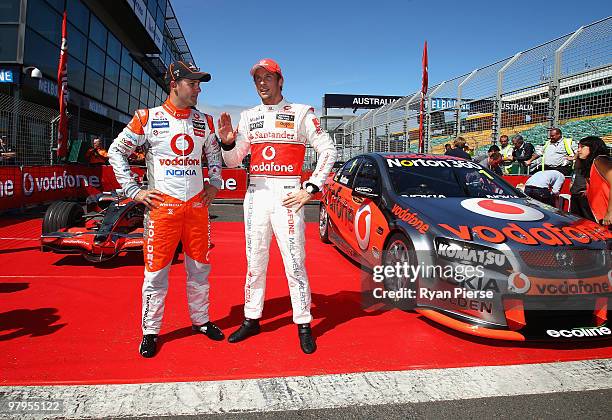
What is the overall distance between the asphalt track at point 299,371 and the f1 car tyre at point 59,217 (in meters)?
1.79

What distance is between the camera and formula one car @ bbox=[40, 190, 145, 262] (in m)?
4.64

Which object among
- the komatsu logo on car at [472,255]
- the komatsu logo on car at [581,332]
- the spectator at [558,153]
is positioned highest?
the spectator at [558,153]

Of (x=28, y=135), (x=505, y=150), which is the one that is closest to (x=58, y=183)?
(x=28, y=135)

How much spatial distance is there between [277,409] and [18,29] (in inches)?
588

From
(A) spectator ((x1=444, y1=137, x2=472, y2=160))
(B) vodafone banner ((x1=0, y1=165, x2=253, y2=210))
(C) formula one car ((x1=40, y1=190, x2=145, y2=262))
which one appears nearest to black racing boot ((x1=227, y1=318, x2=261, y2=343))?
(C) formula one car ((x1=40, y1=190, x2=145, y2=262))

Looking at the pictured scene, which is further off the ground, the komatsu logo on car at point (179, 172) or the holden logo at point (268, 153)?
the holden logo at point (268, 153)

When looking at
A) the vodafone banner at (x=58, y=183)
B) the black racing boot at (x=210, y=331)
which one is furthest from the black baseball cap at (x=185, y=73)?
the vodafone banner at (x=58, y=183)

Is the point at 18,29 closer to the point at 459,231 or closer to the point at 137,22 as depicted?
the point at 137,22

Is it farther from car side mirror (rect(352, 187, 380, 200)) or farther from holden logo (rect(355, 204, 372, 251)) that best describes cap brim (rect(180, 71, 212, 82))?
holden logo (rect(355, 204, 372, 251))

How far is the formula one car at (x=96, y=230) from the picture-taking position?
15.2 feet

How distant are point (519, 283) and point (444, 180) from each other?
66.1 inches

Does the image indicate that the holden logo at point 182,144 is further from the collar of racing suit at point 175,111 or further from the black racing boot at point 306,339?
the black racing boot at point 306,339

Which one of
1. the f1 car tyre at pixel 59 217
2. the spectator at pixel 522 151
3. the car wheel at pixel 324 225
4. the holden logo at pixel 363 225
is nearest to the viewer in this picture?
the holden logo at pixel 363 225

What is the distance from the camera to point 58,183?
1032 centimetres
